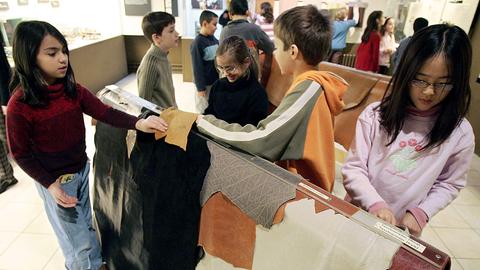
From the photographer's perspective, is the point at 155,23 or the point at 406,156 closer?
the point at 406,156

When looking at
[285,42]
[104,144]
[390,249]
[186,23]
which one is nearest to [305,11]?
[285,42]

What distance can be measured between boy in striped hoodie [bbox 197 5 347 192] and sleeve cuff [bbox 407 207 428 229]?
0.89 ft

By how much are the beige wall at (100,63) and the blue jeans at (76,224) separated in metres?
3.20

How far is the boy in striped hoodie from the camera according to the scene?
911 mm

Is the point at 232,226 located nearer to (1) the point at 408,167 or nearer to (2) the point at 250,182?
(2) the point at 250,182

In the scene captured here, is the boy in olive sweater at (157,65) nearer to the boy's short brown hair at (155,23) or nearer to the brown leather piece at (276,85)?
the boy's short brown hair at (155,23)

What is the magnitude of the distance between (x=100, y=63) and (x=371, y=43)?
13.5 ft

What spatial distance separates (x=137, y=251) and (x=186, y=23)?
478 cm

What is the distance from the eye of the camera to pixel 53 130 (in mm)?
1151

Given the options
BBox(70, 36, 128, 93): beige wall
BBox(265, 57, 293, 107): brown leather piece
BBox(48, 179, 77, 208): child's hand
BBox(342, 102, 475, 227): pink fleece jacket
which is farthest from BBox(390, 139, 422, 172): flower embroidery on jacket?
BBox(70, 36, 128, 93): beige wall

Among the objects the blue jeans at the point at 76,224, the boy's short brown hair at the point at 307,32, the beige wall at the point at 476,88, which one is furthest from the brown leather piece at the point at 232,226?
the beige wall at the point at 476,88

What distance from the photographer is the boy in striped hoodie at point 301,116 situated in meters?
0.91

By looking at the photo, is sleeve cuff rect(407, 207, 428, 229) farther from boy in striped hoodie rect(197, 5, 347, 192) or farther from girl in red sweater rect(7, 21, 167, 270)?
girl in red sweater rect(7, 21, 167, 270)

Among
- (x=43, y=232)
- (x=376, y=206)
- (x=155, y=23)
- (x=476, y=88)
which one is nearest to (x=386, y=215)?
A: (x=376, y=206)
